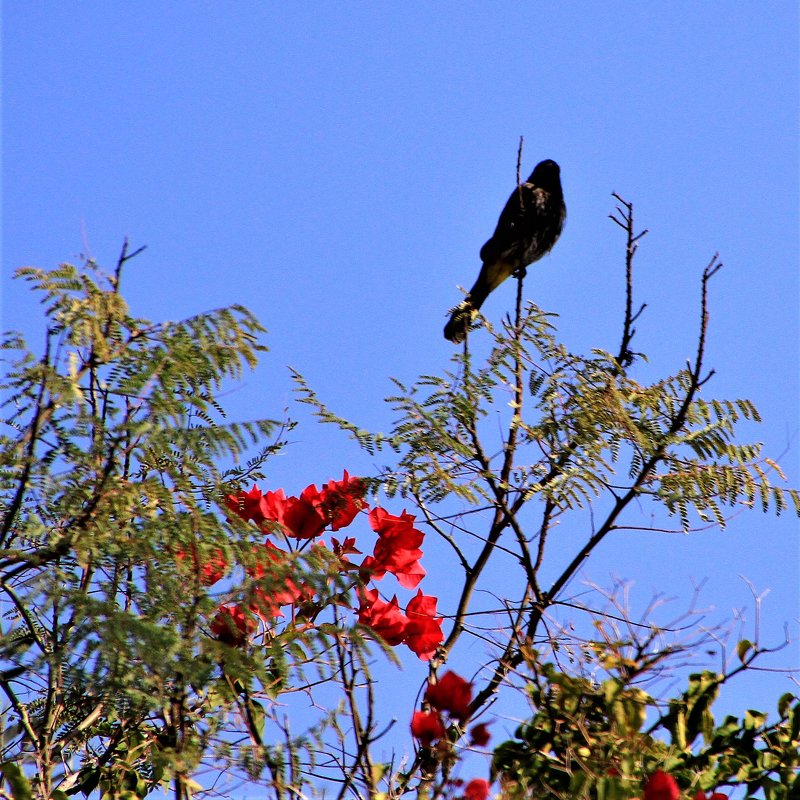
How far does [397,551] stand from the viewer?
9.91ft

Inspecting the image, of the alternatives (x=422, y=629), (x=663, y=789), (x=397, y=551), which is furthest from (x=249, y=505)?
(x=663, y=789)

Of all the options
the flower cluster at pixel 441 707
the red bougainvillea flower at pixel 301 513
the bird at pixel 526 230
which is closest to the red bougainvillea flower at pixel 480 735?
the flower cluster at pixel 441 707

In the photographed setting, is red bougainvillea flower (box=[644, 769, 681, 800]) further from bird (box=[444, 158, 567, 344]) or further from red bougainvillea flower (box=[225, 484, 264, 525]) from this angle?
bird (box=[444, 158, 567, 344])

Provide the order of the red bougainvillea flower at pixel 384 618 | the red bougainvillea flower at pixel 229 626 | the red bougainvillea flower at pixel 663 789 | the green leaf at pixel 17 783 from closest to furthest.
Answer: the red bougainvillea flower at pixel 663 789, the green leaf at pixel 17 783, the red bougainvillea flower at pixel 229 626, the red bougainvillea flower at pixel 384 618

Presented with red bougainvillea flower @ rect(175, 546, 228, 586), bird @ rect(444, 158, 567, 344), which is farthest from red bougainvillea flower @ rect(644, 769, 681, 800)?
bird @ rect(444, 158, 567, 344)

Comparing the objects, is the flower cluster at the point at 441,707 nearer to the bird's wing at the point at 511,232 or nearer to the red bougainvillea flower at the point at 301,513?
the red bougainvillea flower at the point at 301,513

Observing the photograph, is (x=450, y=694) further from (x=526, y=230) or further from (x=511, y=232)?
(x=526, y=230)

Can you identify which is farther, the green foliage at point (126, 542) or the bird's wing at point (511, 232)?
the bird's wing at point (511, 232)

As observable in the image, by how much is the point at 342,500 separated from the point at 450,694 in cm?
88

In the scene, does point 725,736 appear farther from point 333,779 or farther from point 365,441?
point 365,441

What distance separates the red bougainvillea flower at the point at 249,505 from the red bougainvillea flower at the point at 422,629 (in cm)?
48

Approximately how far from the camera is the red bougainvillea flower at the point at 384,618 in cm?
288

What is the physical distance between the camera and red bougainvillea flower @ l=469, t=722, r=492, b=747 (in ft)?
7.72

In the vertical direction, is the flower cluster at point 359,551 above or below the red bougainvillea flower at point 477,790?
above
